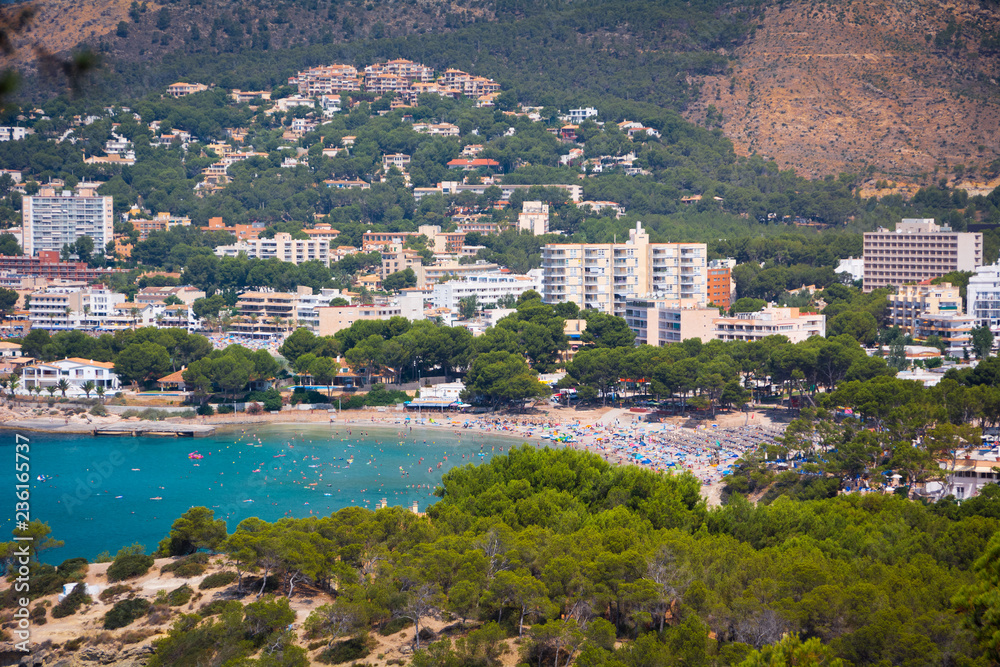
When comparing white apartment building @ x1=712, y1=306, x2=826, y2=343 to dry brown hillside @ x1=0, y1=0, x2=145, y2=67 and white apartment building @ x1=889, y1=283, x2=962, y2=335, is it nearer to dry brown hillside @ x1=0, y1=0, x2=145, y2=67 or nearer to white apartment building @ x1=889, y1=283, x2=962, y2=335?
white apartment building @ x1=889, y1=283, x2=962, y2=335

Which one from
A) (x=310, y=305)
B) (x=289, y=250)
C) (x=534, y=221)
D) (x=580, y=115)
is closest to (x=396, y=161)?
(x=580, y=115)

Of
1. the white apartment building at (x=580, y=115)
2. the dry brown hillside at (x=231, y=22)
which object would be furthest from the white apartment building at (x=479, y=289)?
the dry brown hillside at (x=231, y=22)

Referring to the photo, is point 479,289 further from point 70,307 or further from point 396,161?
point 396,161

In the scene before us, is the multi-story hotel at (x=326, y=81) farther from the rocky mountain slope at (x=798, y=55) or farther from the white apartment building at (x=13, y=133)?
the white apartment building at (x=13, y=133)

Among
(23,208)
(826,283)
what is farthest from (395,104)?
(826,283)

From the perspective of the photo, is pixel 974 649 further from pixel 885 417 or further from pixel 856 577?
pixel 885 417
